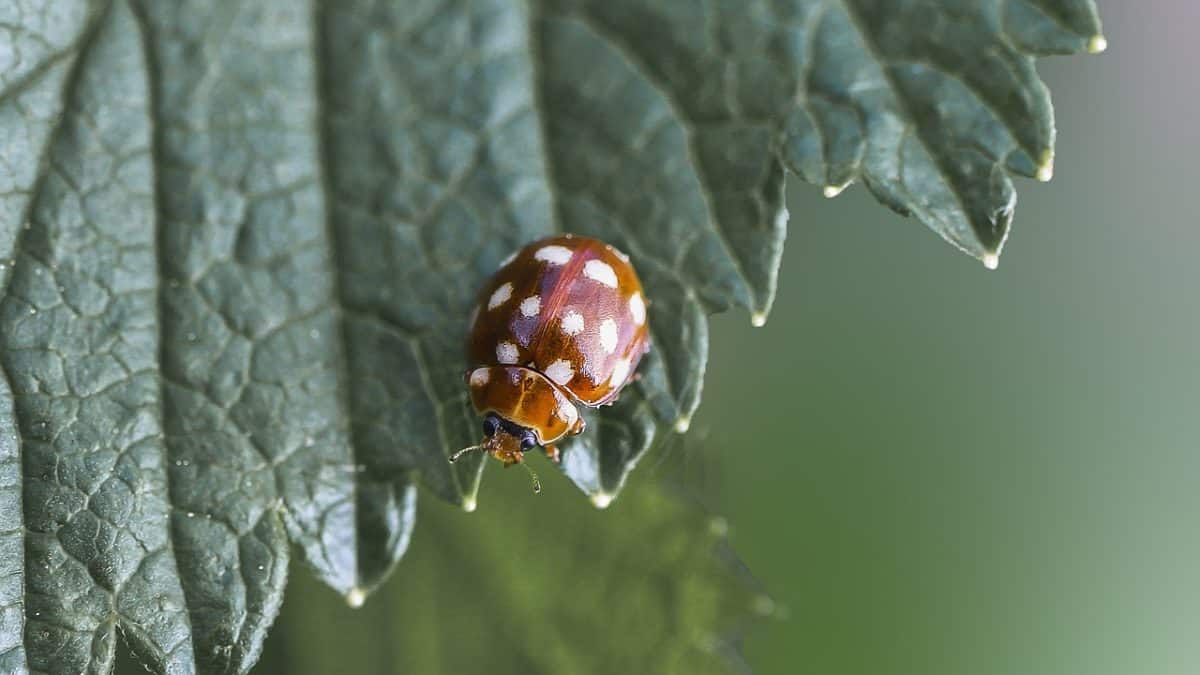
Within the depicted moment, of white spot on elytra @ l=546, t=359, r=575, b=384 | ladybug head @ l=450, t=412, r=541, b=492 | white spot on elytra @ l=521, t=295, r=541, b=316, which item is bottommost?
ladybug head @ l=450, t=412, r=541, b=492

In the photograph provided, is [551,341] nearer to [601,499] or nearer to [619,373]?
[619,373]

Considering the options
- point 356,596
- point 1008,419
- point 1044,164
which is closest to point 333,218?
point 356,596

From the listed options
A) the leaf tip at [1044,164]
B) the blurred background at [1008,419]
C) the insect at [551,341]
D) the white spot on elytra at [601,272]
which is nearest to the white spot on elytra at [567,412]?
the insect at [551,341]

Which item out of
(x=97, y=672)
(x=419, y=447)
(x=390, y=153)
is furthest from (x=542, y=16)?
(x=97, y=672)

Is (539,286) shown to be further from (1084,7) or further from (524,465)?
(1084,7)

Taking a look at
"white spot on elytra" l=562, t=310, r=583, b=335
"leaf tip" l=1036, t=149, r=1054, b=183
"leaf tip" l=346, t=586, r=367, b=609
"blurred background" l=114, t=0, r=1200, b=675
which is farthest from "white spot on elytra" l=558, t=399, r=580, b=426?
"leaf tip" l=1036, t=149, r=1054, b=183

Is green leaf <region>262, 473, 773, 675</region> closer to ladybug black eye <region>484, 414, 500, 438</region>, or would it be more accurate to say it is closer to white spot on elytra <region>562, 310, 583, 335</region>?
ladybug black eye <region>484, 414, 500, 438</region>
